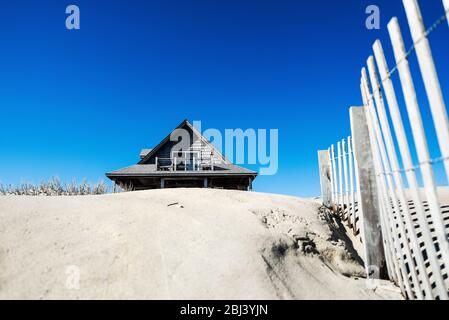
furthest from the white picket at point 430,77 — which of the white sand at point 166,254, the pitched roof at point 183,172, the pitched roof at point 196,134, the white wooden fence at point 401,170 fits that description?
the pitched roof at point 196,134

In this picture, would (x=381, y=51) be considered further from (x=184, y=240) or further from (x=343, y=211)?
(x=343, y=211)

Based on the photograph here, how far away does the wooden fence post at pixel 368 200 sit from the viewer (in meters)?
2.77

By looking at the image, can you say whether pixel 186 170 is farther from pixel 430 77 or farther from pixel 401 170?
pixel 430 77

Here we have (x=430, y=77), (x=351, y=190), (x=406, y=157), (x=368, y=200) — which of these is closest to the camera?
(x=430, y=77)

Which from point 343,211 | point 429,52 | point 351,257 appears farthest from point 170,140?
point 429,52

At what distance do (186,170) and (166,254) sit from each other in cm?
1534

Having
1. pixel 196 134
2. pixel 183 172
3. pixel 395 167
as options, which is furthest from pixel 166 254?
pixel 196 134

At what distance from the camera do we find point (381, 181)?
97.9 inches

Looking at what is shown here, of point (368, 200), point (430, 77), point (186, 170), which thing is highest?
point (186, 170)

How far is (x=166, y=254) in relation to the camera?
7.32 feet

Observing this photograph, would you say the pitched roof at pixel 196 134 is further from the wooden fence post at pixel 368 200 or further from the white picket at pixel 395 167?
the white picket at pixel 395 167

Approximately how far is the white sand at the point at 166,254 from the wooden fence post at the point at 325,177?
1.66 meters

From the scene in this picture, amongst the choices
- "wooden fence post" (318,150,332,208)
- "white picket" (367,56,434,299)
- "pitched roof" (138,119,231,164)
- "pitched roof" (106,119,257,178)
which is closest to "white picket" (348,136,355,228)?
"wooden fence post" (318,150,332,208)

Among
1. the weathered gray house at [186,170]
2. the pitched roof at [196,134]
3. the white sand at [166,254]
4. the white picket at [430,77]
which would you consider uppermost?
the pitched roof at [196,134]
